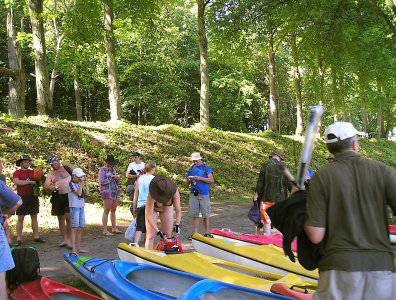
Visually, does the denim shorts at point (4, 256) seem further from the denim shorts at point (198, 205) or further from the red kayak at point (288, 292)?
Result: the denim shorts at point (198, 205)

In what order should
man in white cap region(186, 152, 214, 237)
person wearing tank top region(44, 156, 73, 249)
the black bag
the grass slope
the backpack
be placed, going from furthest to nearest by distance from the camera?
the grass slope
man in white cap region(186, 152, 214, 237)
the black bag
person wearing tank top region(44, 156, 73, 249)
the backpack

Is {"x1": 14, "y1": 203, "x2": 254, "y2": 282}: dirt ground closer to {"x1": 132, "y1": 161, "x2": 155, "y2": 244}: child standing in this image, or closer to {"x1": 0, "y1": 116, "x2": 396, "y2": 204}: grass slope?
{"x1": 132, "y1": 161, "x2": 155, "y2": 244}: child standing

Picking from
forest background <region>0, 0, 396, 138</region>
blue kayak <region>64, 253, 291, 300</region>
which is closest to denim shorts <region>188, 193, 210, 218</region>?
blue kayak <region>64, 253, 291, 300</region>

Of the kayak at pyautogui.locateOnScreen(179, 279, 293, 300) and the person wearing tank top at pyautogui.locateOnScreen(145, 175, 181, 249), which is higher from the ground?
the person wearing tank top at pyautogui.locateOnScreen(145, 175, 181, 249)

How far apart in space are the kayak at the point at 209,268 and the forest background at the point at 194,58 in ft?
26.6

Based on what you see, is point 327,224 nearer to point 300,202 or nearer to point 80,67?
point 300,202

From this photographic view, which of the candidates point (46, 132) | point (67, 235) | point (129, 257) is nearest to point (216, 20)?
point (46, 132)

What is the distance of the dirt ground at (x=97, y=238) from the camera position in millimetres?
7398

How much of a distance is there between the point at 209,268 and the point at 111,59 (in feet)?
45.6

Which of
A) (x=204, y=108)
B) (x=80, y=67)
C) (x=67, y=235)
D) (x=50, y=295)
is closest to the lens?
(x=50, y=295)

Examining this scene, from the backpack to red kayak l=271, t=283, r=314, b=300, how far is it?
3.14 m

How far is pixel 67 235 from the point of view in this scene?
8.79 meters

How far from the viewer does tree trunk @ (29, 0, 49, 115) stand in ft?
46.5

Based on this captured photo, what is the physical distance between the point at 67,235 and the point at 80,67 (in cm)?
1926
